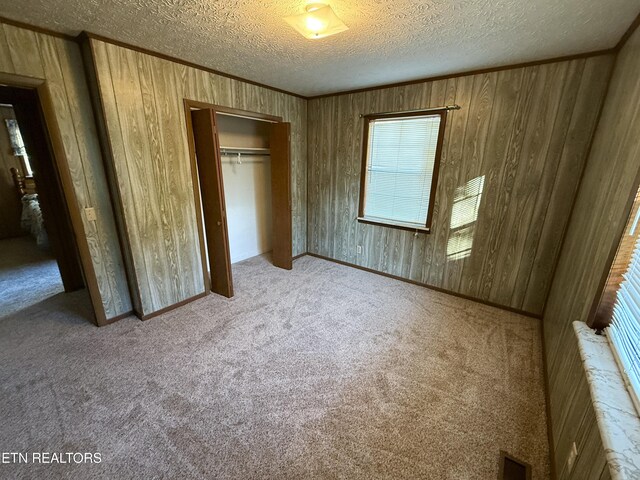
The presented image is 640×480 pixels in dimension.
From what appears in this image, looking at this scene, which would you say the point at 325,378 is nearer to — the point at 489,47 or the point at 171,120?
the point at 171,120

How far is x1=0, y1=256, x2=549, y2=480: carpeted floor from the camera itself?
139 centimetres

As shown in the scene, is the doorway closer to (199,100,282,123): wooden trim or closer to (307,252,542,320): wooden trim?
(199,100,282,123): wooden trim

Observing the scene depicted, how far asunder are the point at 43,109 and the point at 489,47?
336 centimetres

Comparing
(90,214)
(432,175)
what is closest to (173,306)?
(90,214)

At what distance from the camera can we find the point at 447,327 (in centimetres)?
252

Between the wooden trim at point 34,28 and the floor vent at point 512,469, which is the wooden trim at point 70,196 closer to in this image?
the wooden trim at point 34,28

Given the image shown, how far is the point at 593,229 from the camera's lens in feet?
5.34

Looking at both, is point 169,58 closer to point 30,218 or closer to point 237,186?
point 237,186

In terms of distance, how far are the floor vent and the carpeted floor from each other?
0.04m

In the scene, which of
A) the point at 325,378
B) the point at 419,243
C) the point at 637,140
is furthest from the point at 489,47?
the point at 325,378

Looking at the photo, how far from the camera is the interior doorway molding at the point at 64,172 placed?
183cm

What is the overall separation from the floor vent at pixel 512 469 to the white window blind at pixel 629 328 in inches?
26.9

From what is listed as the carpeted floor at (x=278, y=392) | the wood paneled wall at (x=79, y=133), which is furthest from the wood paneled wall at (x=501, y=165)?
the wood paneled wall at (x=79, y=133)

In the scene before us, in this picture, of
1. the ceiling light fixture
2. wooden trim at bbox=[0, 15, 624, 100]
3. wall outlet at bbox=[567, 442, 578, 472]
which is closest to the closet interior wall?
wooden trim at bbox=[0, 15, 624, 100]
